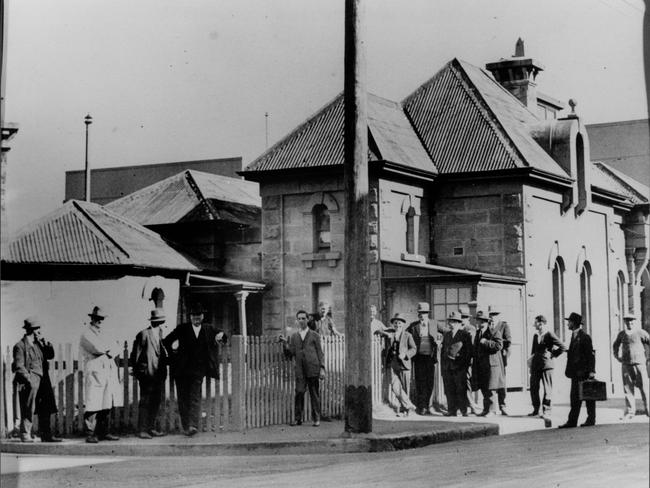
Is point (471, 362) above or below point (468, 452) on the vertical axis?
above

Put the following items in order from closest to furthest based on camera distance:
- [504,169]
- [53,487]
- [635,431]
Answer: [635,431], [53,487], [504,169]

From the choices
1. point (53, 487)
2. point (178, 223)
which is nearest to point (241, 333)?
point (178, 223)

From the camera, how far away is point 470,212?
12.4 meters

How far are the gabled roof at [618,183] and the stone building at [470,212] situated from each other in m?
0.02

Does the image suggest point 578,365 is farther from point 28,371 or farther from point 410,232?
point 28,371

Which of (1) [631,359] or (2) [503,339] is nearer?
(1) [631,359]

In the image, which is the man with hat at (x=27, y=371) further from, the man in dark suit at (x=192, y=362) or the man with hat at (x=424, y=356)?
the man with hat at (x=424, y=356)

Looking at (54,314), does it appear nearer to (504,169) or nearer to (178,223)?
(178,223)

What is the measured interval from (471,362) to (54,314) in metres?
4.73

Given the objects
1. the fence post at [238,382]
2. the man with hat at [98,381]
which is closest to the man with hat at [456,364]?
the fence post at [238,382]

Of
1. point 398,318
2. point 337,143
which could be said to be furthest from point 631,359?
point 337,143

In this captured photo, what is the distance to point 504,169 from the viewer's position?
472 inches

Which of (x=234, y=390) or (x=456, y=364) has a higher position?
(x=456, y=364)

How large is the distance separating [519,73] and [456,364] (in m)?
3.82
